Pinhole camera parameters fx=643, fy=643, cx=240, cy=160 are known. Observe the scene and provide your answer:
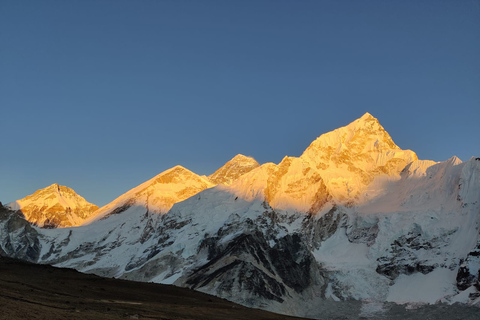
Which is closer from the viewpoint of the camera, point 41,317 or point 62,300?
point 41,317

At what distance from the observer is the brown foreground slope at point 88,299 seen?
7724 centimetres

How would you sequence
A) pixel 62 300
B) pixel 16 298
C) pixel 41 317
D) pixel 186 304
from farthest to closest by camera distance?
pixel 186 304 < pixel 62 300 < pixel 16 298 < pixel 41 317

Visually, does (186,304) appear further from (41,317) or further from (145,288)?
(41,317)

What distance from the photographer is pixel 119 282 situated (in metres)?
125

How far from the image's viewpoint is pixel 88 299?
3839 inches

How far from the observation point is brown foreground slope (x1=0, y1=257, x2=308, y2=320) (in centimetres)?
7724

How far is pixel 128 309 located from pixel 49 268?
1628 inches

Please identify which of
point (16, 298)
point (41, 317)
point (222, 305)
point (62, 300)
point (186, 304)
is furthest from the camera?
point (222, 305)

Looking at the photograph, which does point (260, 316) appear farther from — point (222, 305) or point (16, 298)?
point (16, 298)

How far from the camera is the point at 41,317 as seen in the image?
71.1 meters

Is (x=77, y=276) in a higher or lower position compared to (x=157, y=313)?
higher

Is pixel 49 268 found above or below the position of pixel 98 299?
above

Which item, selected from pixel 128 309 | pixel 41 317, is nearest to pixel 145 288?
pixel 128 309

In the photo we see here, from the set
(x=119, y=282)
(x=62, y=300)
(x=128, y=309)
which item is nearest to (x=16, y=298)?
(x=62, y=300)
